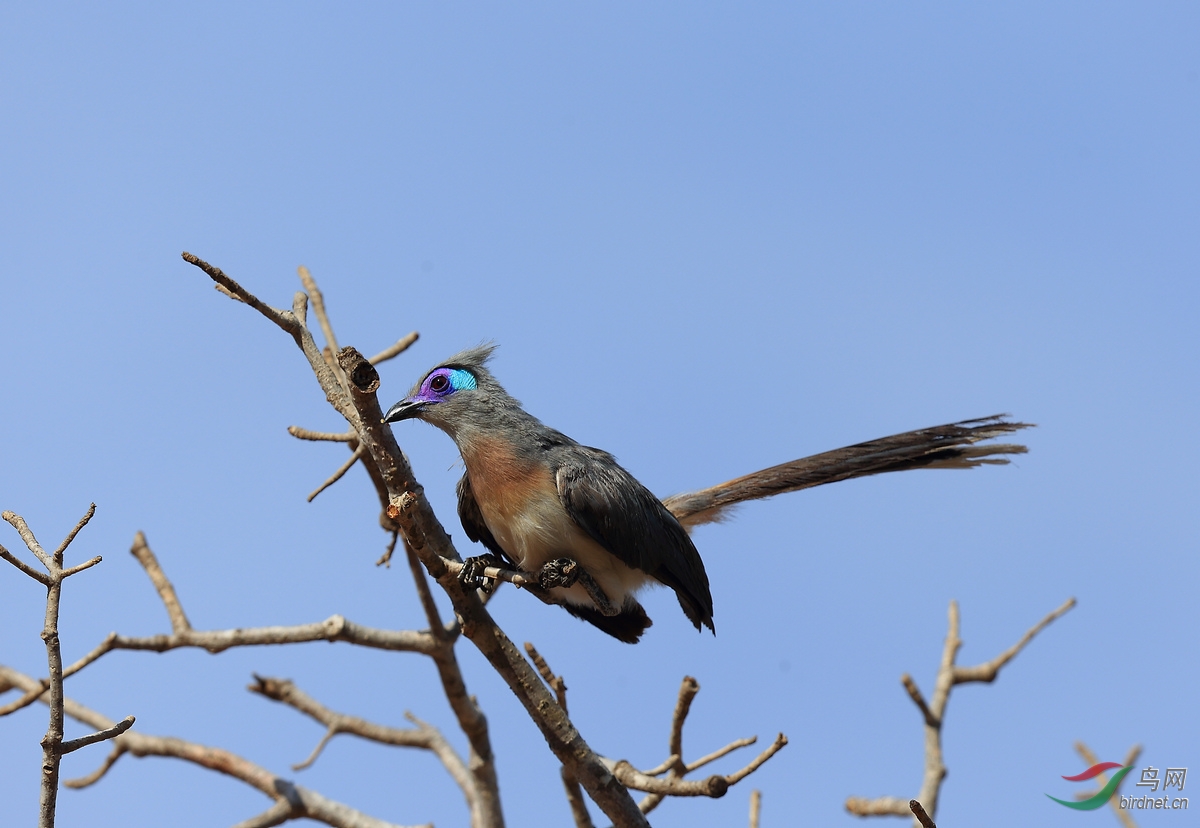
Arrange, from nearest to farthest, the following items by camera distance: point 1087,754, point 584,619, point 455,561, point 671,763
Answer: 1. point 455,561
2. point 671,763
3. point 584,619
4. point 1087,754

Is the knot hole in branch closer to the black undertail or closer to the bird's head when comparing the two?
the bird's head

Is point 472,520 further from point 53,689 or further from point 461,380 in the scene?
point 53,689

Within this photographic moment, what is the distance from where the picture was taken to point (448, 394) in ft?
18.5

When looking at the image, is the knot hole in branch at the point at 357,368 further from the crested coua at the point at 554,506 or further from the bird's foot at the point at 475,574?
the crested coua at the point at 554,506

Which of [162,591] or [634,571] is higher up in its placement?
[162,591]

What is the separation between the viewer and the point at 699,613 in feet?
19.1

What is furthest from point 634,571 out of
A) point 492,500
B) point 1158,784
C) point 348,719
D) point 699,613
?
point 1158,784

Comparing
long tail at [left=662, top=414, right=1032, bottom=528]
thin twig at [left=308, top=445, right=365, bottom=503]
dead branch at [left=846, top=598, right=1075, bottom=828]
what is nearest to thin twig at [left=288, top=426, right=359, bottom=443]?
thin twig at [left=308, top=445, right=365, bottom=503]

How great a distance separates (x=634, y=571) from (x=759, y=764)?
4.05 feet

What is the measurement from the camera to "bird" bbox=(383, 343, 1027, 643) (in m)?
5.12

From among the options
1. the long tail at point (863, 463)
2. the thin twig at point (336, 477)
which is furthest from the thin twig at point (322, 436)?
the long tail at point (863, 463)

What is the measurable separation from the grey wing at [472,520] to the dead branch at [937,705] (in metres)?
3.11

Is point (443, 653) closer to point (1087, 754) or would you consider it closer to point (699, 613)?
point (699, 613)

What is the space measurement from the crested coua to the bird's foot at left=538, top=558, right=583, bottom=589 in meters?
0.09
